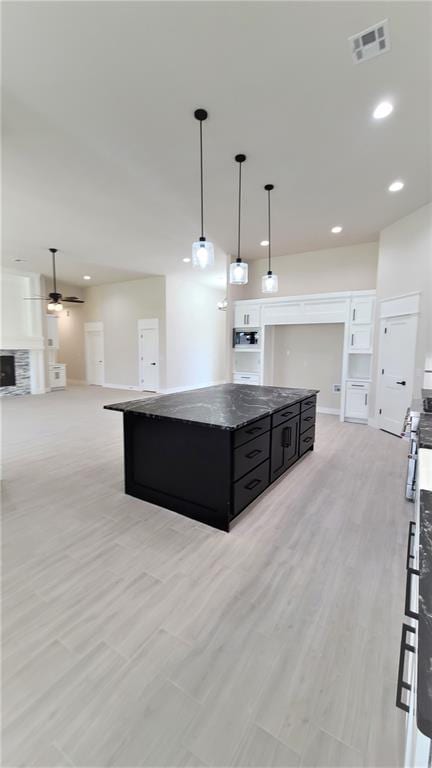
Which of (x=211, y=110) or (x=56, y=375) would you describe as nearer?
(x=211, y=110)

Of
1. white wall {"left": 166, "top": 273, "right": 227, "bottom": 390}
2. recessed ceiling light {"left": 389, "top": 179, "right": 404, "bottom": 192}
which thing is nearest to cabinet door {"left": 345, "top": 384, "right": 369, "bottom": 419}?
recessed ceiling light {"left": 389, "top": 179, "right": 404, "bottom": 192}

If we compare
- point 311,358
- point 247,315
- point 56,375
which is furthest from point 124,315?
point 311,358

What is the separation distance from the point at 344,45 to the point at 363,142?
1.12m

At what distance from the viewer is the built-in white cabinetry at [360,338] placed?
566 centimetres

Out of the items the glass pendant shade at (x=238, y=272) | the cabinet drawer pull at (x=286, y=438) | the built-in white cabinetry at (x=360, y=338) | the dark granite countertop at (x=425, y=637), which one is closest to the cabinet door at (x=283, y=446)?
the cabinet drawer pull at (x=286, y=438)

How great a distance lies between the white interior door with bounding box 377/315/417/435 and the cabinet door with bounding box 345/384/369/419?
31cm

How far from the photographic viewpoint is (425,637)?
61cm

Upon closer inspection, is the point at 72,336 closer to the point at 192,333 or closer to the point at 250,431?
the point at 192,333

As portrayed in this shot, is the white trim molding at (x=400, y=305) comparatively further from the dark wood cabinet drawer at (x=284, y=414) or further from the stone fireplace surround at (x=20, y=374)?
the stone fireplace surround at (x=20, y=374)

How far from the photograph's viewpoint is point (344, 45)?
6.77 ft

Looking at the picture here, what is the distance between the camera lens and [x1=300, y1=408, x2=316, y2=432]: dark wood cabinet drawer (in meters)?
3.83

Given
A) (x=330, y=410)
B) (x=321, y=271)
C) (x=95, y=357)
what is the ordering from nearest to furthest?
(x=321, y=271) < (x=330, y=410) < (x=95, y=357)

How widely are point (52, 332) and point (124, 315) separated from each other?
86.6 inches

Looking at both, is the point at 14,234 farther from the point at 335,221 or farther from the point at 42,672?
the point at 42,672
